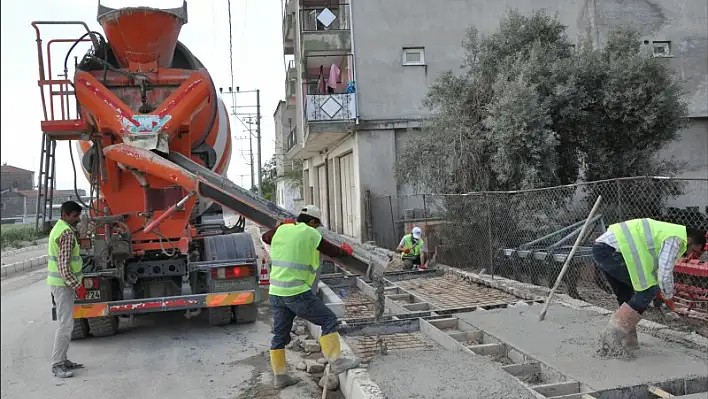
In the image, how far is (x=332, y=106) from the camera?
19141 mm

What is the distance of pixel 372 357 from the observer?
5691 millimetres

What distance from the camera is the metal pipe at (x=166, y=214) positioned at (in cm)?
701

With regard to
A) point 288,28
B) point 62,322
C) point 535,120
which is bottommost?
point 62,322

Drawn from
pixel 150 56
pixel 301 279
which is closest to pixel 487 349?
pixel 301 279

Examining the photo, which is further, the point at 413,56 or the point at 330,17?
the point at 330,17

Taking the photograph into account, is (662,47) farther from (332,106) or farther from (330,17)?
(332,106)

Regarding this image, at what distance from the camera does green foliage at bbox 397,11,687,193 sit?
38.4ft

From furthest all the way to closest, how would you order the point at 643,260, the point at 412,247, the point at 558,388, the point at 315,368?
the point at 412,247 → the point at 315,368 → the point at 643,260 → the point at 558,388

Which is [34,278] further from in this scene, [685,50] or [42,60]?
[685,50]

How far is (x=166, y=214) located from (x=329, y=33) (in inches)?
548

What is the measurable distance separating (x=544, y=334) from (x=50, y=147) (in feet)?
20.5

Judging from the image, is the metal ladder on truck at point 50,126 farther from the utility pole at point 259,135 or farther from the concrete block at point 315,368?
the utility pole at point 259,135

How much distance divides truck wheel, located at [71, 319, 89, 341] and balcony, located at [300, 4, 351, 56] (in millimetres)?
14104

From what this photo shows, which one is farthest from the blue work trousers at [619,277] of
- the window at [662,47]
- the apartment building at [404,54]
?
the window at [662,47]
